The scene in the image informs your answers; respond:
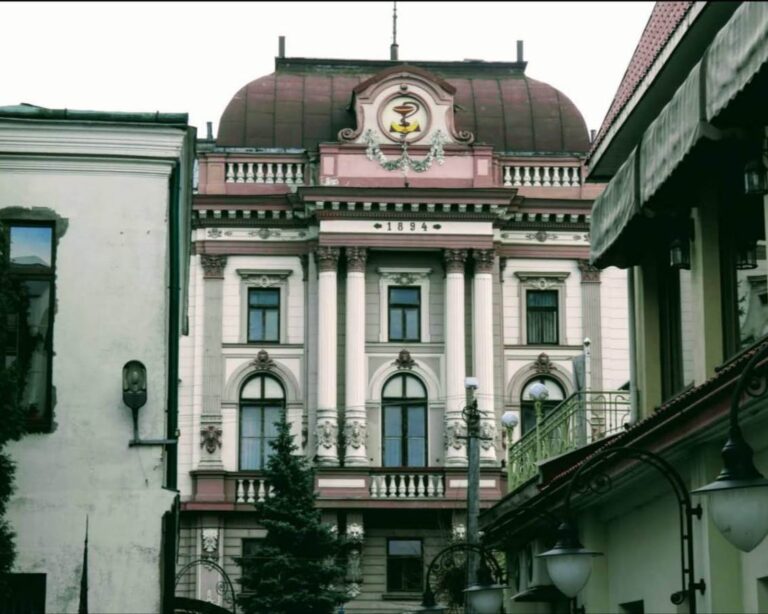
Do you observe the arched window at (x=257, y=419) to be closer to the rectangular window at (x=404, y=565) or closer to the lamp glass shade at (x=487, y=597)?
the rectangular window at (x=404, y=565)

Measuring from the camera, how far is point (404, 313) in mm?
60062

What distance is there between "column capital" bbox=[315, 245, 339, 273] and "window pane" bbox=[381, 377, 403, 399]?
371 cm

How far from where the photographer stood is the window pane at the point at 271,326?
6006 centimetres

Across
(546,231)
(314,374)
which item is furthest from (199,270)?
(546,231)

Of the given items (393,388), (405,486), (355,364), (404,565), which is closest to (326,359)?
(355,364)

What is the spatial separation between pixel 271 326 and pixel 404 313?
396 cm

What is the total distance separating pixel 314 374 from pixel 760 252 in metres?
42.8

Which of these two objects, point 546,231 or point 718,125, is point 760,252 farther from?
point 546,231

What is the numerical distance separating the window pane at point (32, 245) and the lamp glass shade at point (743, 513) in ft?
32.2

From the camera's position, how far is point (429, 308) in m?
60.1

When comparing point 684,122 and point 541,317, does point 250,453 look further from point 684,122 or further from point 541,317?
point 684,122

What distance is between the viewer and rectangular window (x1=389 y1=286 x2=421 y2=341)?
59.9 m

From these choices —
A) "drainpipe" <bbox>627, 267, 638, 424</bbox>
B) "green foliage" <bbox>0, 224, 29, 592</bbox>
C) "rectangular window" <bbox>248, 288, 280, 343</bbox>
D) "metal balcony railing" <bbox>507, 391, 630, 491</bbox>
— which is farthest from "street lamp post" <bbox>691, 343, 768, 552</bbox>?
"rectangular window" <bbox>248, 288, 280, 343</bbox>

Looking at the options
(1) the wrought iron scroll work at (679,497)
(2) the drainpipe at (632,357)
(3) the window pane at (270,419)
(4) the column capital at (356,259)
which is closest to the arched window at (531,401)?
(4) the column capital at (356,259)
